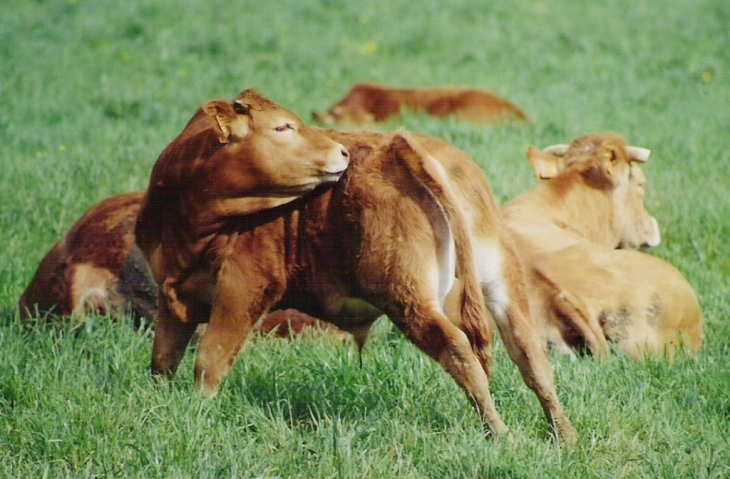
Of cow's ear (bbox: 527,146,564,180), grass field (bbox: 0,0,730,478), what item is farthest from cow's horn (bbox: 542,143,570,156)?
grass field (bbox: 0,0,730,478)

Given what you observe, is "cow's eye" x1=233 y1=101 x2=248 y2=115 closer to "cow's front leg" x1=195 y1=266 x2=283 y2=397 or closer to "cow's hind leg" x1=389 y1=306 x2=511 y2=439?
"cow's front leg" x1=195 y1=266 x2=283 y2=397

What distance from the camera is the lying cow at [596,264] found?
5262mm

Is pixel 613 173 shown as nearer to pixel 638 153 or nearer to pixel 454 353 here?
pixel 638 153

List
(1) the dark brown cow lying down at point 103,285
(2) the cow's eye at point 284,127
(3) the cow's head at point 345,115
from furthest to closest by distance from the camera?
1. (3) the cow's head at point 345,115
2. (1) the dark brown cow lying down at point 103,285
3. (2) the cow's eye at point 284,127

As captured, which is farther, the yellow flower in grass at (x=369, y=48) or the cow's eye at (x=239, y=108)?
the yellow flower in grass at (x=369, y=48)

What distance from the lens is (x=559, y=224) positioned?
6.50m

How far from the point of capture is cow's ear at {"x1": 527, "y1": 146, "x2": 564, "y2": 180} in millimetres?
6688

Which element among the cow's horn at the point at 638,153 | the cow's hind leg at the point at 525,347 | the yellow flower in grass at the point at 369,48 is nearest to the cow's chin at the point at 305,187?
the cow's hind leg at the point at 525,347

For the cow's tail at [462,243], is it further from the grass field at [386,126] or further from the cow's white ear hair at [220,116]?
the cow's white ear hair at [220,116]

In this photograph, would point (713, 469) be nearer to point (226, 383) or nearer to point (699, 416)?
point (699, 416)

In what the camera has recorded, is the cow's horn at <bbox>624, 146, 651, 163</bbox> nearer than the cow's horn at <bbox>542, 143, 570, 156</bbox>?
Yes

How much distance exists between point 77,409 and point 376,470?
126 centimetres

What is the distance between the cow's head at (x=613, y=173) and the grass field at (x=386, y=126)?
364mm

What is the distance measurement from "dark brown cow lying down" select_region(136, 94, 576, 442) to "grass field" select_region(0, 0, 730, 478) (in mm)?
279
